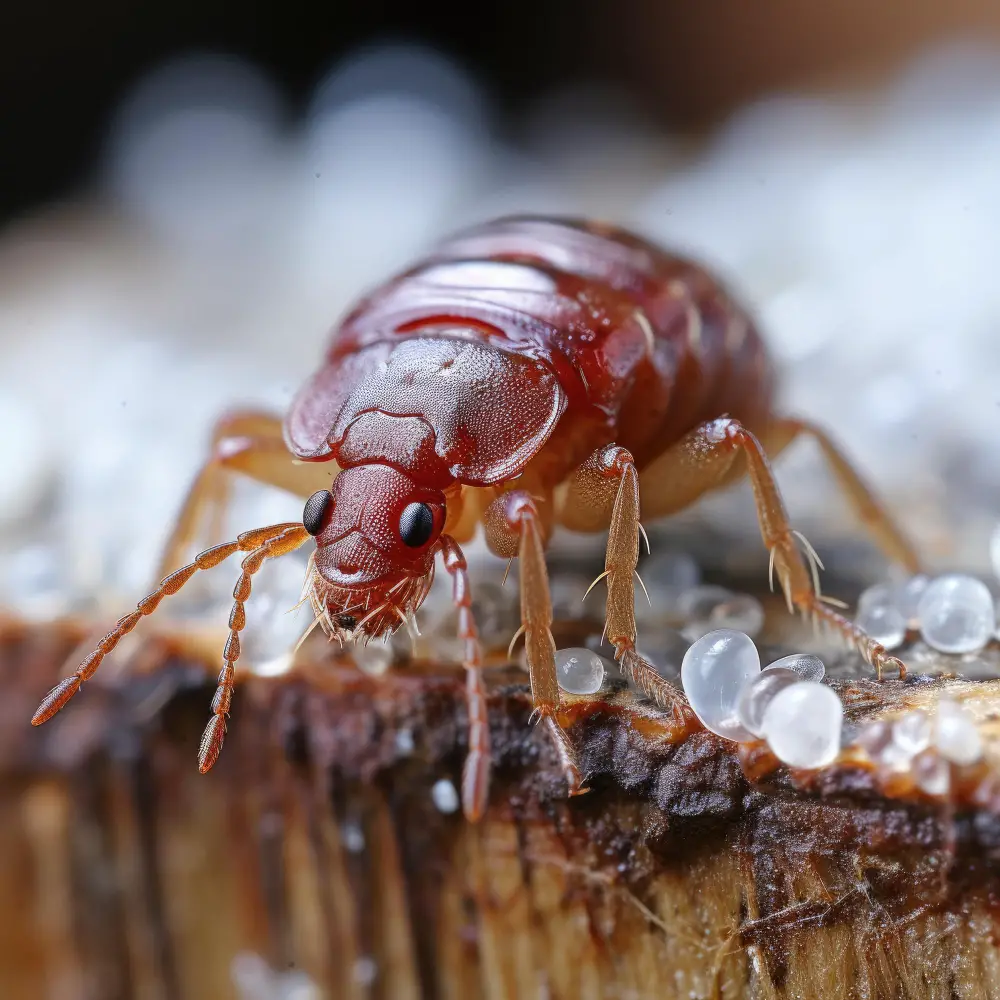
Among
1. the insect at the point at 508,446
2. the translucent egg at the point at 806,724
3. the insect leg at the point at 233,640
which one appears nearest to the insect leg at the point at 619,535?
the insect at the point at 508,446

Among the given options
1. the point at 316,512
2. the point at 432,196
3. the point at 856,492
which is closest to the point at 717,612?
the point at 856,492

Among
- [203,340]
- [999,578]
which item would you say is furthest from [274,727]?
[203,340]

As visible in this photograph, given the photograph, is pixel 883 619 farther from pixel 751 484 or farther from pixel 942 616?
pixel 751 484

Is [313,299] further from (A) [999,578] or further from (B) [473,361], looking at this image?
(A) [999,578]

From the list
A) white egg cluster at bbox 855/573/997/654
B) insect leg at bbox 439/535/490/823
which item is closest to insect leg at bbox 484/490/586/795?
insect leg at bbox 439/535/490/823

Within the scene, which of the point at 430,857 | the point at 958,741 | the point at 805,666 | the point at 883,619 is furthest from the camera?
the point at 883,619
